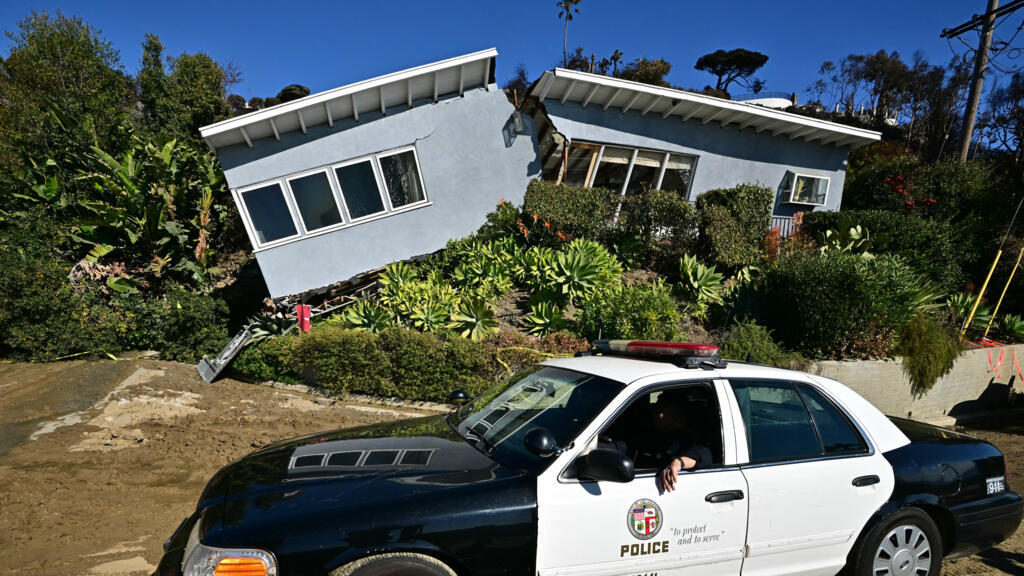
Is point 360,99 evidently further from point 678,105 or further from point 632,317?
point 678,105

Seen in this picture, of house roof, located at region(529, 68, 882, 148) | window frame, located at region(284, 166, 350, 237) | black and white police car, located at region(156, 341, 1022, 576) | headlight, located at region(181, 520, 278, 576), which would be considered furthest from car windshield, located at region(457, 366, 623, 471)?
house roof, located at region(529, 68, 882, 148)

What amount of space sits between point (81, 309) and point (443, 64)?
8.62m

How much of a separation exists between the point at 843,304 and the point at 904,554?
6280 millimetres

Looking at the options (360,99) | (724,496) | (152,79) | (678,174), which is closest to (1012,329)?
(678,174)

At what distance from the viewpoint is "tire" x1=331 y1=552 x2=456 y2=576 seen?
2387 millimetres

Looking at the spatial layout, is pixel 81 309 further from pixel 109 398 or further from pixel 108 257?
pixel 109 398

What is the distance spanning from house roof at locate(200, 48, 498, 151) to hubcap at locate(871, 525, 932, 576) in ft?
35.1

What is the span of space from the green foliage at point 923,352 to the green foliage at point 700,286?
3131 mm

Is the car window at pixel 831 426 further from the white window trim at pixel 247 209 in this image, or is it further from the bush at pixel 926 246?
the bush at pixel 926 246

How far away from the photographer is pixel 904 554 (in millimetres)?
3348

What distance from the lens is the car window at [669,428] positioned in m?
3.11

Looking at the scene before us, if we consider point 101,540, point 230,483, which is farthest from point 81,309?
point 230,483

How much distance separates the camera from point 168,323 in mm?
10555

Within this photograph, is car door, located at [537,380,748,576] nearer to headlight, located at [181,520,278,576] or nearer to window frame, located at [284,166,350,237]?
headlight, located at [181,520,278,576]
